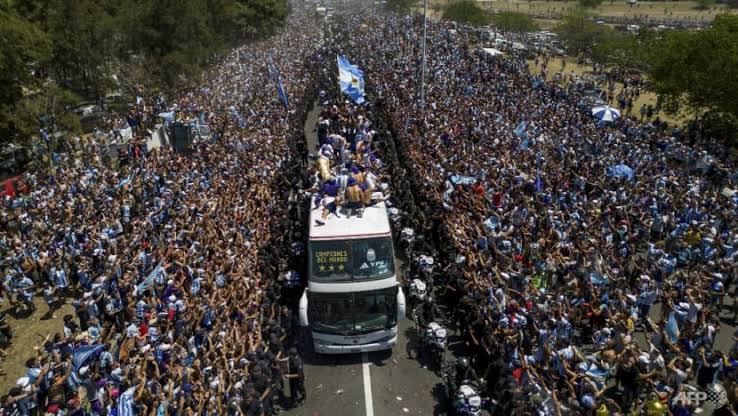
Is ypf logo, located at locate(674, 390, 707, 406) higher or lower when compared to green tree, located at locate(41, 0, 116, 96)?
lower

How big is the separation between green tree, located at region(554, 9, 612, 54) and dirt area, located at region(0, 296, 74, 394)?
178ft

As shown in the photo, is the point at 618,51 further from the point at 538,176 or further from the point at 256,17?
the point at 256,17

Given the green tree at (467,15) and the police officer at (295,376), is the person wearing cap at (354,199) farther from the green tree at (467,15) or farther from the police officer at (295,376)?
the green tree at (467,15)

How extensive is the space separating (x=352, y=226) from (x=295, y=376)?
3337mm

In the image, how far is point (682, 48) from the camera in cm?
2798

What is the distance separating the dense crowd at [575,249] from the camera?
8969mm

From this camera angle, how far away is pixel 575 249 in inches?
507

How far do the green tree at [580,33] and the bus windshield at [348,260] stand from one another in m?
51.3

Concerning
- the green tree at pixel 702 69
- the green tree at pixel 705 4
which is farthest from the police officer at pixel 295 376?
the green tree at pixel 705 4

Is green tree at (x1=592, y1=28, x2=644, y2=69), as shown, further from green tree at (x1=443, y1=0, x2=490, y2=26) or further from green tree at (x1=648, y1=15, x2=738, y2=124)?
green tree at (x1=443, y1=0, x2=490, y2=26)

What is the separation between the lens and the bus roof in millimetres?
10742

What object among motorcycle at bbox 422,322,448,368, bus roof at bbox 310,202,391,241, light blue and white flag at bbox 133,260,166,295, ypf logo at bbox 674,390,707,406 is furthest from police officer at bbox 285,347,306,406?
ypf logo at bbox 674,390,707,406

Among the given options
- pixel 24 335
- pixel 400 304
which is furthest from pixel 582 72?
pixel 24 335

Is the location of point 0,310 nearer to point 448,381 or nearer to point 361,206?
point 361,206
